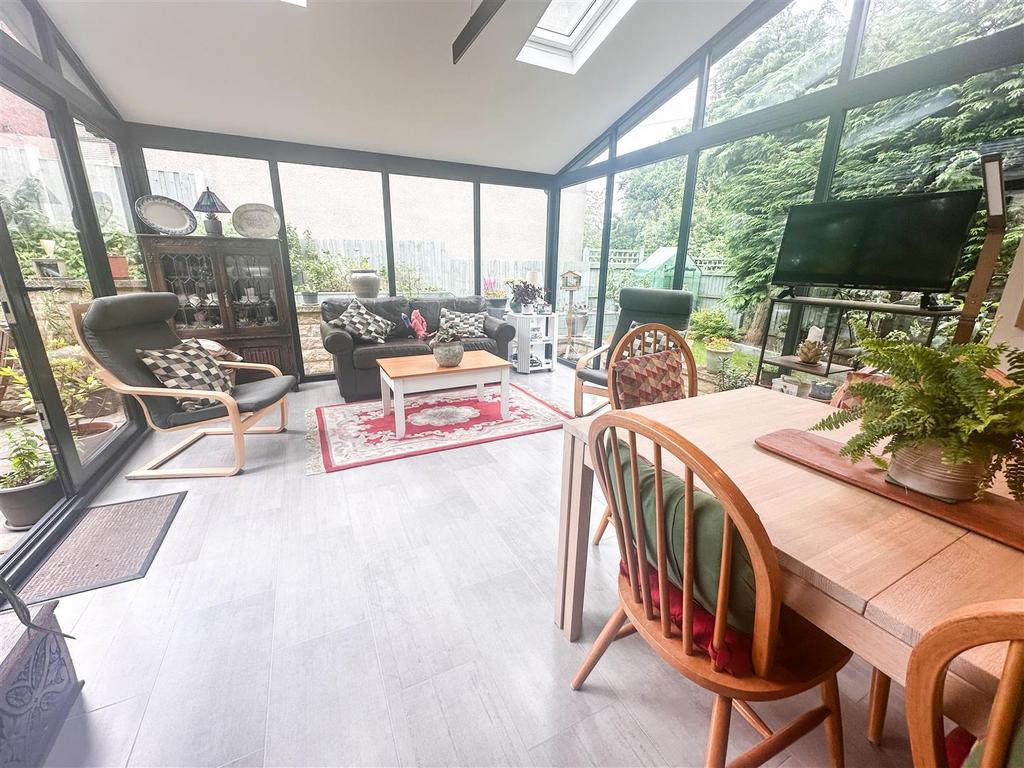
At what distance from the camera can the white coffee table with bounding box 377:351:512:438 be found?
2779 millimetres

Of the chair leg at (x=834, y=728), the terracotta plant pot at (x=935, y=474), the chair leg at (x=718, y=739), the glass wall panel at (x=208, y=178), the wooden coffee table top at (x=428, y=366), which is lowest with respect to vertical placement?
the chair leg at (x=834, y=728)

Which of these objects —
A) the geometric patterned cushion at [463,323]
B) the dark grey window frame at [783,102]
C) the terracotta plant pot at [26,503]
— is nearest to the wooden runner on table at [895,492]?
the dark grey window frame at [783,102]

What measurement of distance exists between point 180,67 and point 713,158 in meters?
3.83

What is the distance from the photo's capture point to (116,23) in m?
2.35

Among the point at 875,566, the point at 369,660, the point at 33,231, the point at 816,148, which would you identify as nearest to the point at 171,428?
the point at 33,231

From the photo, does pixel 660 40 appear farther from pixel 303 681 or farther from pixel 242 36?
pixel 303 681

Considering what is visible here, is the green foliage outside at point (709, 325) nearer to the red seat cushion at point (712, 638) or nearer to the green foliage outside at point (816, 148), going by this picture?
the green foliage outside at point (816, 148)

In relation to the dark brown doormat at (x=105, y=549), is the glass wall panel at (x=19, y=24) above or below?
above

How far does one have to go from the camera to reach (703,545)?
713 millimetres

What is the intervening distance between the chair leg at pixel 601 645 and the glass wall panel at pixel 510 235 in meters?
4.06

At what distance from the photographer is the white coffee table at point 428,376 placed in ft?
9.12

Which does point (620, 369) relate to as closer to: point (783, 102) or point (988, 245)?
point (988, 245)

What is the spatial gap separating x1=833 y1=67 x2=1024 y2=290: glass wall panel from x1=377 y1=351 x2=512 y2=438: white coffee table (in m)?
2.46

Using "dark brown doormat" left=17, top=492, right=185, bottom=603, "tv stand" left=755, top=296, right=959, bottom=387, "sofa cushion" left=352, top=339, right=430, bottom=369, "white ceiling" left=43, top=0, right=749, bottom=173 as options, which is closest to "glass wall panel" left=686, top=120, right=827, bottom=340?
"tv stand" left=755, top=296, right=959, bottom=387
